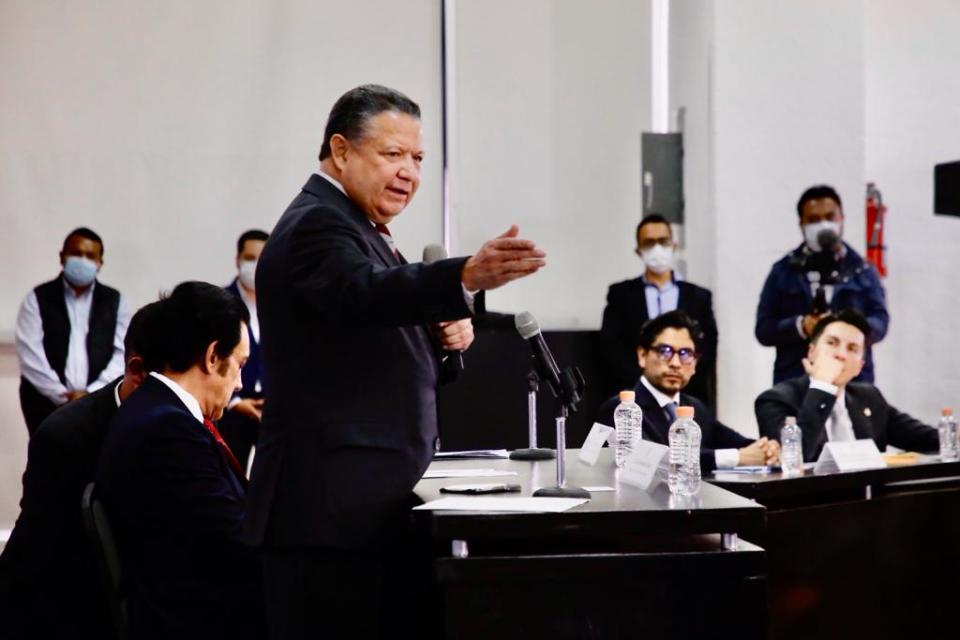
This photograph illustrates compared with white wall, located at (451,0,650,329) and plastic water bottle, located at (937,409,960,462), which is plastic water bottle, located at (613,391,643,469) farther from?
white wall, located at (451,0,650,329)

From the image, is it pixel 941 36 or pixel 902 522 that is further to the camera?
pixel 941 36

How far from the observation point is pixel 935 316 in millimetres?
6664

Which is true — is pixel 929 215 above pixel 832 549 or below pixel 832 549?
above

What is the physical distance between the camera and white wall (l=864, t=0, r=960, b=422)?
6.60 m

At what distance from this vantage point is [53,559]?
2.28m

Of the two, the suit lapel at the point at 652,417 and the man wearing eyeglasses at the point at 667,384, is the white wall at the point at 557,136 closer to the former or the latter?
the man wearing eyeglasses at the point at 667,384

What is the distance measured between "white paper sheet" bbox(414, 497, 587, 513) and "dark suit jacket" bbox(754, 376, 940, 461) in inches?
83.7

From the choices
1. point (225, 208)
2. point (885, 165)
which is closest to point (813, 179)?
point (885, 165)

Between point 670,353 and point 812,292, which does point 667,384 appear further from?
point 812,292

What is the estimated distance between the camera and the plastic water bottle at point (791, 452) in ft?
11.0

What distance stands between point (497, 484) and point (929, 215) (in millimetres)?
5163

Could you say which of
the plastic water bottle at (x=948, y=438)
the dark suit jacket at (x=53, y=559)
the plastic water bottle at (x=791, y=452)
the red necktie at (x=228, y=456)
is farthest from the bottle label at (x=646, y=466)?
the plastic water bottle at (x=948, y=438)

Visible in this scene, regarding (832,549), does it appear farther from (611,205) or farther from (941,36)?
(941,36)

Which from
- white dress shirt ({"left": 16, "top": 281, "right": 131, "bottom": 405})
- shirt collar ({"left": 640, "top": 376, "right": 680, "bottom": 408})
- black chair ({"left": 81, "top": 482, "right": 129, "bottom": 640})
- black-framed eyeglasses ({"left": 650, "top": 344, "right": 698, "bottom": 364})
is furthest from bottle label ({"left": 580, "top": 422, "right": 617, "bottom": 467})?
white dress shirt ({"left": 16, "top": 281, "right": 131, "bottom": 405})
